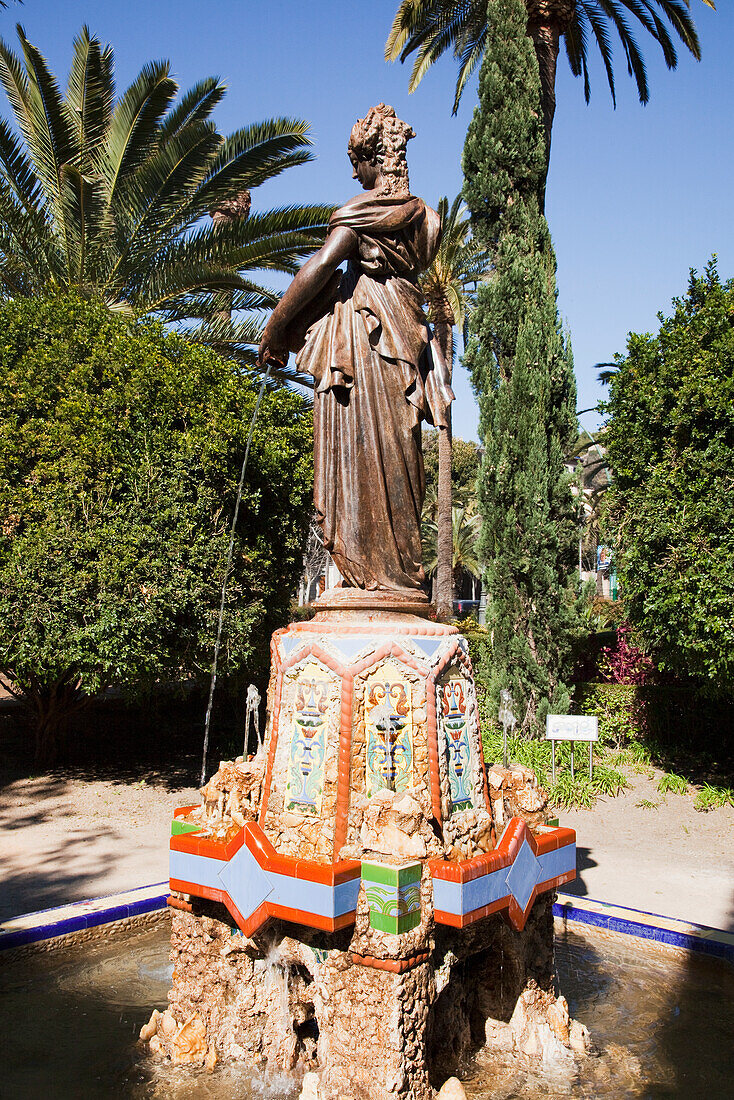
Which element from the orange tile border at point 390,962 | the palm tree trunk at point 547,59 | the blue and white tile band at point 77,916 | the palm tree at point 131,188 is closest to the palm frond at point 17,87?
the palm tree at point 131,188

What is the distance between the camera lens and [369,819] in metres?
3.71

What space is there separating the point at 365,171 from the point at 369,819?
3.35 metres

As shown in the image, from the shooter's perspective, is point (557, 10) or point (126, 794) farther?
point (557, 10)

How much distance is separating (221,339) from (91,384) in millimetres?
3202

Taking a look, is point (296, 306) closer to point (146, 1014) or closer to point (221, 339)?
point (146, 1014)

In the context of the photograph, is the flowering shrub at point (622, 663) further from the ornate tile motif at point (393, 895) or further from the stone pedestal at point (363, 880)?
the ornate tile motif at point (393, 895)

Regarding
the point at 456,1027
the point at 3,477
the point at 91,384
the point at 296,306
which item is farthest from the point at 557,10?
the point at 456,1027

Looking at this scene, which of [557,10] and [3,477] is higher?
[557,10]

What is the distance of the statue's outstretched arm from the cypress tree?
920cm

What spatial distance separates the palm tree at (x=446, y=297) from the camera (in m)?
19.0

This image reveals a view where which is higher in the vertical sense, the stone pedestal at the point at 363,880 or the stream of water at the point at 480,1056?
the stone pedestal at the point at 363,880

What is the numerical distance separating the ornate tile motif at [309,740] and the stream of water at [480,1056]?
1.29 m

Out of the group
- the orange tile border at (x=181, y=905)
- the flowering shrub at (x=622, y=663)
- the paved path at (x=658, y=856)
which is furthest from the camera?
the flowering shrub at (x=622, y=663)

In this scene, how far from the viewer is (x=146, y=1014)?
4660 mm
